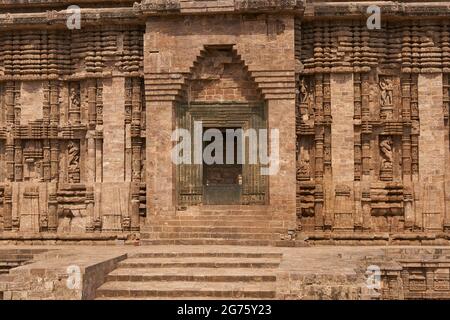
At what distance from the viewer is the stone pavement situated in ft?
37.2

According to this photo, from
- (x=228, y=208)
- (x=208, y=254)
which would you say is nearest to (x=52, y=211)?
(x=228, y=208)

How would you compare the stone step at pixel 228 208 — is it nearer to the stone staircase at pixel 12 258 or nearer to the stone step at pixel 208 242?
the stone step at pixel 208 242

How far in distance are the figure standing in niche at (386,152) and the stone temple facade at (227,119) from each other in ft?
0.12

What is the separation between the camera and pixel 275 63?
16.9m

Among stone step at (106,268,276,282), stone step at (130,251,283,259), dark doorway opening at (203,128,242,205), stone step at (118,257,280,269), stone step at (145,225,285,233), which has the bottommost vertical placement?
stone step at (106,268,276,282)

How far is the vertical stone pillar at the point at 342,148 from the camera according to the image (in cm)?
1727

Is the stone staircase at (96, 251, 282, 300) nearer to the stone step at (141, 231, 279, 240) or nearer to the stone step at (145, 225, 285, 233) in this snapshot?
the stone step at (141, 231, 279, 240)

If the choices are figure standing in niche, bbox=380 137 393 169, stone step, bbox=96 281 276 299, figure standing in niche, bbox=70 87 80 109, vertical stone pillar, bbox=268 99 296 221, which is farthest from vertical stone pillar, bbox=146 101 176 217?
figure standing in niche, bbox=380 137 393 169

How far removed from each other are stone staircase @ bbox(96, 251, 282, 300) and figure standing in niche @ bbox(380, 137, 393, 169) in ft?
15.2

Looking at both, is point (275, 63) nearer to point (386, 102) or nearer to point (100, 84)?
point (386, 102)

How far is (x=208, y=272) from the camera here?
1316cm

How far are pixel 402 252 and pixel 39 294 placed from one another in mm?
7872
